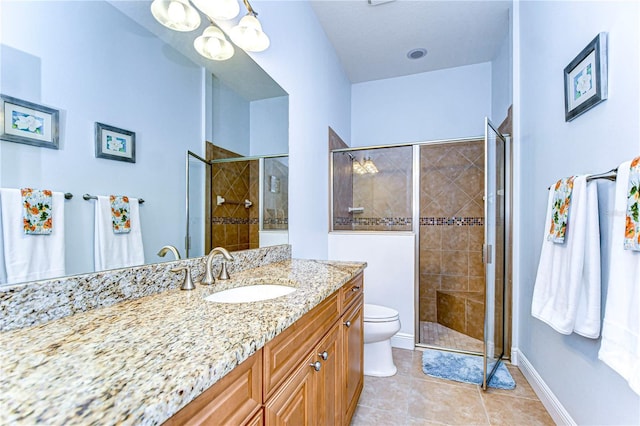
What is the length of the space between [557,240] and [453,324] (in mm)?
1941

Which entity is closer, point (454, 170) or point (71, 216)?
point (71, 216)

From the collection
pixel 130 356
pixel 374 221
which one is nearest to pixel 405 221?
pixel 374 221

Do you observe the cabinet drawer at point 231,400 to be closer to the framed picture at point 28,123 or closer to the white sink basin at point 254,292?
the white sink basin at point 254,292

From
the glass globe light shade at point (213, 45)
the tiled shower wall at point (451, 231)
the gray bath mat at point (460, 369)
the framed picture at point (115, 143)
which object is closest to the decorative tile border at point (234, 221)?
the framed picture at point (115, 143)

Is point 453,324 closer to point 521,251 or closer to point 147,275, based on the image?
point 521,251

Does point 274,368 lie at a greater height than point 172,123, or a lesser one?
lesser

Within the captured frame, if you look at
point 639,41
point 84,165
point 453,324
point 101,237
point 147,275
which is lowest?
point 453,324

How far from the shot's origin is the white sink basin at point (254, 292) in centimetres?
119

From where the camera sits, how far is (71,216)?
0.84m

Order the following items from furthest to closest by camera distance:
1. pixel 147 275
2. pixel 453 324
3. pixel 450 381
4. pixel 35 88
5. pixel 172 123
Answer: pixel 453 324, pixel 450 381, pixel 172 123, pixel 147 275, pixel 35 88

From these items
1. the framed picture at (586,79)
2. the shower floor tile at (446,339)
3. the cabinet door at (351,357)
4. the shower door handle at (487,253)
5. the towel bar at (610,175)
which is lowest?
the shower floor tile at (446,339)

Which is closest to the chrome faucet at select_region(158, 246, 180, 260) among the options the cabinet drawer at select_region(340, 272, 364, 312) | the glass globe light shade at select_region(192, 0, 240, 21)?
the cabinet drawer at select_region(340, 272, 364, 312)

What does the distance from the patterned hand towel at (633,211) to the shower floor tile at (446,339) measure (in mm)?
1882

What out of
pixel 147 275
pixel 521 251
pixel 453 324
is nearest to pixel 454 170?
pixel 521 251
